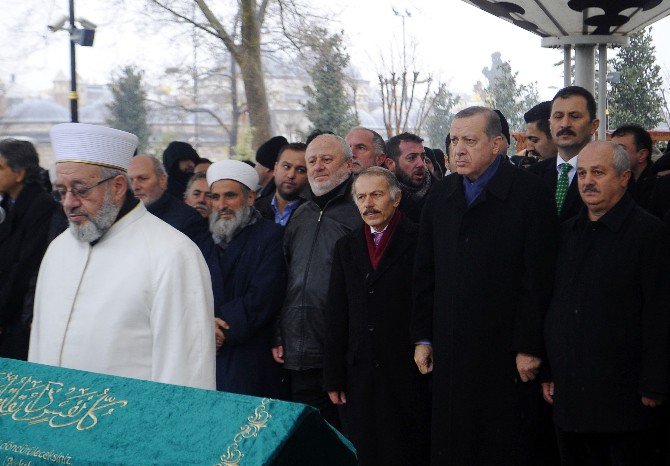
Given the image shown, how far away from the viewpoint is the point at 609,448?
4230 mm

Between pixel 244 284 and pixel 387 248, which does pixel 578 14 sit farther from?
pixel 244 284

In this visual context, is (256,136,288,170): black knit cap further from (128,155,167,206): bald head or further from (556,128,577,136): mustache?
(556,128,577,136): mustache

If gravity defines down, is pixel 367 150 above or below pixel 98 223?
above

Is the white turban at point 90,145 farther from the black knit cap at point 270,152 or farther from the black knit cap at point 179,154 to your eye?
the black knit cap at point 179,154

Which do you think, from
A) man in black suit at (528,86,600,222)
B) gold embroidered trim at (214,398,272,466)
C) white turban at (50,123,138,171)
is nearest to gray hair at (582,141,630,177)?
man in black suit at (528,86,600,222)

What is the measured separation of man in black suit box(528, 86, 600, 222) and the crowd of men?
13 millimetres

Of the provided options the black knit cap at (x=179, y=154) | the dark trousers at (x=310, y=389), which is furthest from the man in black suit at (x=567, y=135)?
the black knit cap at (x=179, y=154)

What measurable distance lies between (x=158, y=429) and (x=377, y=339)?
132 inches

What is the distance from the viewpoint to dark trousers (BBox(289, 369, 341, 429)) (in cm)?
534

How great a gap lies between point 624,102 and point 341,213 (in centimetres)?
3356

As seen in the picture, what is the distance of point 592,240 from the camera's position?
4.27m

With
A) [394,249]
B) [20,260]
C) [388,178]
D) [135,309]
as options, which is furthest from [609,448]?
[20,260]

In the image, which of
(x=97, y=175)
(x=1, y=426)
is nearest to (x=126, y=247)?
(x=97, y=175)

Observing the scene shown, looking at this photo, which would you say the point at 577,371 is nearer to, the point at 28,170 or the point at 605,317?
the point at 605,317
